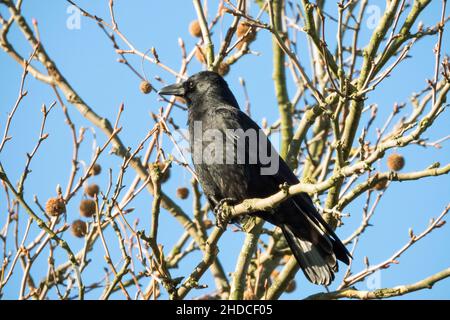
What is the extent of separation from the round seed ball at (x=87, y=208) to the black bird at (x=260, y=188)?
108 centimetres

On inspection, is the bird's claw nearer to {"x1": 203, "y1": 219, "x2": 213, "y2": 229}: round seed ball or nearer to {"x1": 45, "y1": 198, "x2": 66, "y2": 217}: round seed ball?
{"x1": 45, "y1": 198, "x2": 66, "y2": 217}: round seed ball

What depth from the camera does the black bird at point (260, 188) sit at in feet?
17.1

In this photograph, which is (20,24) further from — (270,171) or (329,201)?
(329,201)

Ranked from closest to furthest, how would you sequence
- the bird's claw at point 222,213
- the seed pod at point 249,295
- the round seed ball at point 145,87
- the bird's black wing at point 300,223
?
1. the bird's claw at point 222,213
2. the bird's black wing at point 300,223
3. the round seed ball at point 145,87
4. the seed pod at point 249,295

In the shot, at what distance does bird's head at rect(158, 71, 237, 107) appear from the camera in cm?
606

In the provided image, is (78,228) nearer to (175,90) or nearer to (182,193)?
(182,193)

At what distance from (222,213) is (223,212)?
0.01 m

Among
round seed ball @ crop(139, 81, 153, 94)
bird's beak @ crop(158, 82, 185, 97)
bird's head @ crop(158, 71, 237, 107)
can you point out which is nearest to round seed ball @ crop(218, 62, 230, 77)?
bird's head @ crop(158, 71, 237, 107)

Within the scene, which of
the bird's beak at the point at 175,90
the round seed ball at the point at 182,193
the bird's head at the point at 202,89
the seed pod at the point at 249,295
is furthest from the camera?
the round seed ball at the point at 182,193

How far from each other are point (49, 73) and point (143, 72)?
1158mm

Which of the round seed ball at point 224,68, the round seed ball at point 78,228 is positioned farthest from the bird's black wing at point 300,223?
the round seed ball at point 78,228

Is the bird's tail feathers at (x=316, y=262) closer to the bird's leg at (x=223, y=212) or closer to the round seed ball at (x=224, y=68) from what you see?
the bird's leg at (x=223, y=212)

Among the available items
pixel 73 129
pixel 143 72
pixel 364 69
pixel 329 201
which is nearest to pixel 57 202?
pixel 73 129
